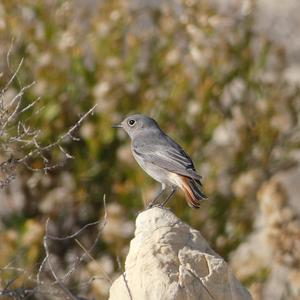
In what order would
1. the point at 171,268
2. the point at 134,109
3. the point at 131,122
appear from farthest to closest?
the point at 134,109 < the point at 131,122 < the point at 171,268

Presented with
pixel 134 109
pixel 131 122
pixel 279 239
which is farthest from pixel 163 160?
pixel 134 109

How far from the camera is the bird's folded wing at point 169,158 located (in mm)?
6953

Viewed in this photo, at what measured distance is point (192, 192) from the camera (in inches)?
267

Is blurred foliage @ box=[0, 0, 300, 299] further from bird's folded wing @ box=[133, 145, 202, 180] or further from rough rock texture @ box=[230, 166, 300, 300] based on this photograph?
bird's folded wing @ box=[133, 145, 202, 180]

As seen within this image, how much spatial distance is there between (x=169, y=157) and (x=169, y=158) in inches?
0.4

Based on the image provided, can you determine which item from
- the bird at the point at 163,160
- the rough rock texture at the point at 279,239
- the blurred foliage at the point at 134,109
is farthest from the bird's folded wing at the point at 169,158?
the blurred foliage at the point at 134,109

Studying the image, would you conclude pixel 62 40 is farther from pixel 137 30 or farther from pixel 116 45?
pixel 137 30

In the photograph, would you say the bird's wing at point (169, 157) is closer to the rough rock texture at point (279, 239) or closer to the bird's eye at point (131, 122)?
the bird's eye at point (131, 122)

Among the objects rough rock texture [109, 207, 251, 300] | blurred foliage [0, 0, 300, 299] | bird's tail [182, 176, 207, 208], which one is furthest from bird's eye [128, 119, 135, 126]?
rough rock texture [109, 207, 251, 300]

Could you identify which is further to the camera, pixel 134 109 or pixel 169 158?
pixel 134 109

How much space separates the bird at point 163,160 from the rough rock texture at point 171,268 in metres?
1.06

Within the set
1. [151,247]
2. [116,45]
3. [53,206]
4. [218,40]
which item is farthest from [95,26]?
[151,247]

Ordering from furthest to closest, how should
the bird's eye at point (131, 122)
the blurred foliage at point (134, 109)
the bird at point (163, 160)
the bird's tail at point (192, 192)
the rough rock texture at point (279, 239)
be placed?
the blurred foliage at point (134, 109) < the rough rock texture at point (279, 239) < the bird's eye at point (131, 122) < the bird at point (163, 160) < the bird's tail at point (192, 192)

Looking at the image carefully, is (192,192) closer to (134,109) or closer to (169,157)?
(169,157)
